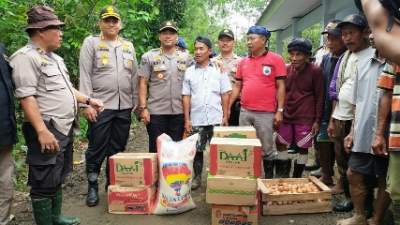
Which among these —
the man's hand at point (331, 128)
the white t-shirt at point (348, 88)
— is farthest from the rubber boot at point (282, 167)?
the white t-shirt at point (348, 88)

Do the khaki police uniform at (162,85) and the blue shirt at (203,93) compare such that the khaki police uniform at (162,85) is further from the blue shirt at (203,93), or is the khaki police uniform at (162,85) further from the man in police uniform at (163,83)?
the blue shirt at (203,93)

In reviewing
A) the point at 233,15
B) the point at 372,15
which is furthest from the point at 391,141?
the point at 233,15

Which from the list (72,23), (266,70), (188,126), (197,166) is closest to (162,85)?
(188,126)

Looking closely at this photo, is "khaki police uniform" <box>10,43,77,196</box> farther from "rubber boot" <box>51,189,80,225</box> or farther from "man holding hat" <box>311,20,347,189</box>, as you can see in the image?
"man holding hat" <box>311,20,347,189</box>

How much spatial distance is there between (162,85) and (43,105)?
63.2 inches

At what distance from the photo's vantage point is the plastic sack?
151 inches

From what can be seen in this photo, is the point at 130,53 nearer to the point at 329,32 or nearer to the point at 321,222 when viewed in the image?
the point at 329,32

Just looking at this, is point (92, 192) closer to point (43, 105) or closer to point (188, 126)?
point (188, 126)

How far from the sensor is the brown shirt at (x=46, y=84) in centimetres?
309

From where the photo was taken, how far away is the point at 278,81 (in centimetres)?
457

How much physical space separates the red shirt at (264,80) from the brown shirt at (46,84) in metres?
2.07

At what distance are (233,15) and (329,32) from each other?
37.1m

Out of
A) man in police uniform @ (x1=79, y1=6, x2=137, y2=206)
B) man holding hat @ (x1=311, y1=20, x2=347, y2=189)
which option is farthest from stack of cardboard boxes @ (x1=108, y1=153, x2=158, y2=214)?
man holding hat @ (x1=311, y1=20, x2=347, y2=189)

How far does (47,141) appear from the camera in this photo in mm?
3121
